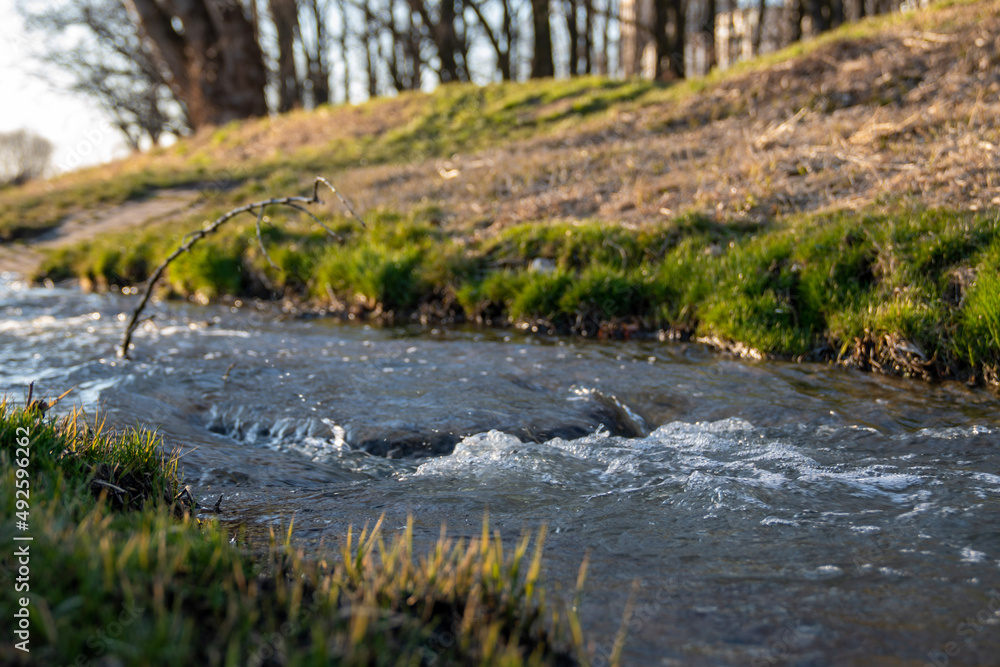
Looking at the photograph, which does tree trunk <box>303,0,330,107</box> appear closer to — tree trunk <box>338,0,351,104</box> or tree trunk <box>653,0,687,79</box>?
tree trunk <box>338,0,351,104</box>

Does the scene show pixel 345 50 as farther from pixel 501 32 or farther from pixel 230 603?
pixel 230 603

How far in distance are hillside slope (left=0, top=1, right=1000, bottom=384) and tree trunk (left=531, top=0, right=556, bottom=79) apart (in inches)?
224

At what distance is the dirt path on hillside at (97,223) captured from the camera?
12.1 m

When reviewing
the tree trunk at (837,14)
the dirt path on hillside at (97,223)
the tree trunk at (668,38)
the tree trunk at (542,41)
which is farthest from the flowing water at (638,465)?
the tree trunk at (837,14)

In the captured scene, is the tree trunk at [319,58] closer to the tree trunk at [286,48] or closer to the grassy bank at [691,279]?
the tree trunk at [286,48]

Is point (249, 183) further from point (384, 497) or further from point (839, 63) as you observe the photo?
point (384, 497)

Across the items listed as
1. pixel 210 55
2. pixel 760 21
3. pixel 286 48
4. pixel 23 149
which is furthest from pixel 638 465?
pixel 23 149

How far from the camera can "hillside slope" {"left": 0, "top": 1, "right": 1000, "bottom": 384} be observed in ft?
19.1

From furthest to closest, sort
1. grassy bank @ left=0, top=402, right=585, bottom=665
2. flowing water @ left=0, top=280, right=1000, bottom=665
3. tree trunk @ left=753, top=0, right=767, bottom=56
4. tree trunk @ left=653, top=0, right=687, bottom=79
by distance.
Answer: tree trunk @ left=753, top=0, right=767, bottom=56, tree trunk @ left=653, top=0, right=687, bottom=79, flowing water @ left=0, top=280, right=1000, bottom=665, grassy bank @ left=0, top=402, right=585, bottom=665

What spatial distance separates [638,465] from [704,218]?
4510 mm

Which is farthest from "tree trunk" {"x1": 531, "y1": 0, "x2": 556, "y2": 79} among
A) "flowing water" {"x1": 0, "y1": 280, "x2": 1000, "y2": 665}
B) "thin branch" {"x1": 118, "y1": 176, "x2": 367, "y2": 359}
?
"thin branch" {"x1": 118, "y1": 176, "x2": 367, "y2": 359}

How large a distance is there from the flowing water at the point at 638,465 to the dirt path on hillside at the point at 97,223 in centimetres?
631

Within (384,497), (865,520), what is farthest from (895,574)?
(384,497)

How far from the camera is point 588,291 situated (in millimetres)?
7055
